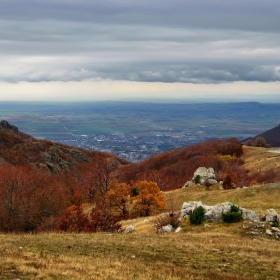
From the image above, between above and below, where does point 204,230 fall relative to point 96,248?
below

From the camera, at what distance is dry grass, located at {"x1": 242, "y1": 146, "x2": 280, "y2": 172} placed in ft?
194

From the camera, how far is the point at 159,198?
129 feet

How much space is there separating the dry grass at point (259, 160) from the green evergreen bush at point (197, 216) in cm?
3190

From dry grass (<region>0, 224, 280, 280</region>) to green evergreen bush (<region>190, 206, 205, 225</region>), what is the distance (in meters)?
3.52

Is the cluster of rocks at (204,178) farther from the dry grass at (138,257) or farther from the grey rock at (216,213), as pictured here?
the dry grass at (138,257)

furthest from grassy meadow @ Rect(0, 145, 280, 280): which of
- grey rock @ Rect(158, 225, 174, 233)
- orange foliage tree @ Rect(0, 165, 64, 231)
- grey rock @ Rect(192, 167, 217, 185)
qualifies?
grey rock @ Rect(192, 167, 217, 185)

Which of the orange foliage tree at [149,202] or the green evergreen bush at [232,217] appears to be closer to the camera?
the green evergreen bush at [232,217]

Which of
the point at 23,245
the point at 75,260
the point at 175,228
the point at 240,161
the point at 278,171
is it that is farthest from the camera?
the point at 240,161

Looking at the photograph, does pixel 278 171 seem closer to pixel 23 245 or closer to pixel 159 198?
pixel 159 198

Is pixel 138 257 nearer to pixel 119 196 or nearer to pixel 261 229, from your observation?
pixel 261 229

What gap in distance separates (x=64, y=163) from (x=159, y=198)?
7506 centimetres

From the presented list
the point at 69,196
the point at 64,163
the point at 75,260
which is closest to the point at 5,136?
the point at 64,163

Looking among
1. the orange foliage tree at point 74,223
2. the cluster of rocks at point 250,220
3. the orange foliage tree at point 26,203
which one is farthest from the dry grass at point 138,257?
the orange foliage tree at point 26,203

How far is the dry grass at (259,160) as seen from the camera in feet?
194
